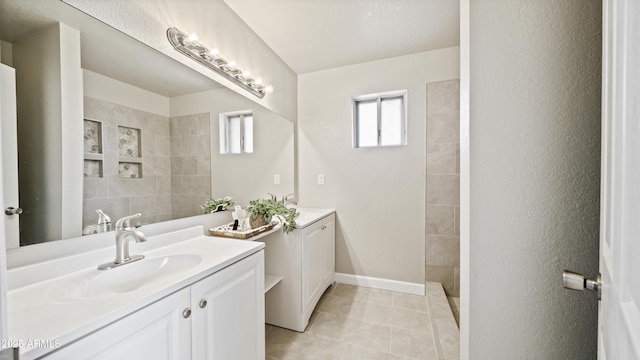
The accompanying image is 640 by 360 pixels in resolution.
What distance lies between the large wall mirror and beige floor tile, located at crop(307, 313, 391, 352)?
1.33 m

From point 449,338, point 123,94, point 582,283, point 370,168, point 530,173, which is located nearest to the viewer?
point 582,283

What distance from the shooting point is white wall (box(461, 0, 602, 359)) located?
66cm

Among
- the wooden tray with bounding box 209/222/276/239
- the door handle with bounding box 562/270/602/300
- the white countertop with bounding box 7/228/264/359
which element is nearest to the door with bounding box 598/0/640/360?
the door handle with bounding box 562/270/602/300

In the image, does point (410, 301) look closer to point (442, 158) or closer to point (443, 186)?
point (443, 186)

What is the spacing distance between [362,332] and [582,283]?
158cm

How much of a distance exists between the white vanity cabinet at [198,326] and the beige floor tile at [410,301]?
1392 millimetres

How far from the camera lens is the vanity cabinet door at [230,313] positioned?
36.1 inches

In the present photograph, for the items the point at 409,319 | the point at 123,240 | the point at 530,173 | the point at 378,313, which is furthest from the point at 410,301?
the point at 123,240

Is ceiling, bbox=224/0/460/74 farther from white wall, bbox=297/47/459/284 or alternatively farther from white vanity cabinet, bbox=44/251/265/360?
white vanity cabinet, bbox=44/251/265/360

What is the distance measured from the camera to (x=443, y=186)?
2.21 m

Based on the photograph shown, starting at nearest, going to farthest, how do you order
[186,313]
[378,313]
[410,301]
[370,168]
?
[186,313], [378,313], [410,301], [370,168]

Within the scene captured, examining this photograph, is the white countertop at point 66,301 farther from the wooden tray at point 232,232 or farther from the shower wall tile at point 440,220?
the shower wall tile at point 440,220

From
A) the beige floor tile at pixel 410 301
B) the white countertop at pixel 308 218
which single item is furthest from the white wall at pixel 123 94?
the beige floor tile at pixel 410 301

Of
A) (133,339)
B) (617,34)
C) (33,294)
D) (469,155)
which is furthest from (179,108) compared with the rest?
(617,34)
